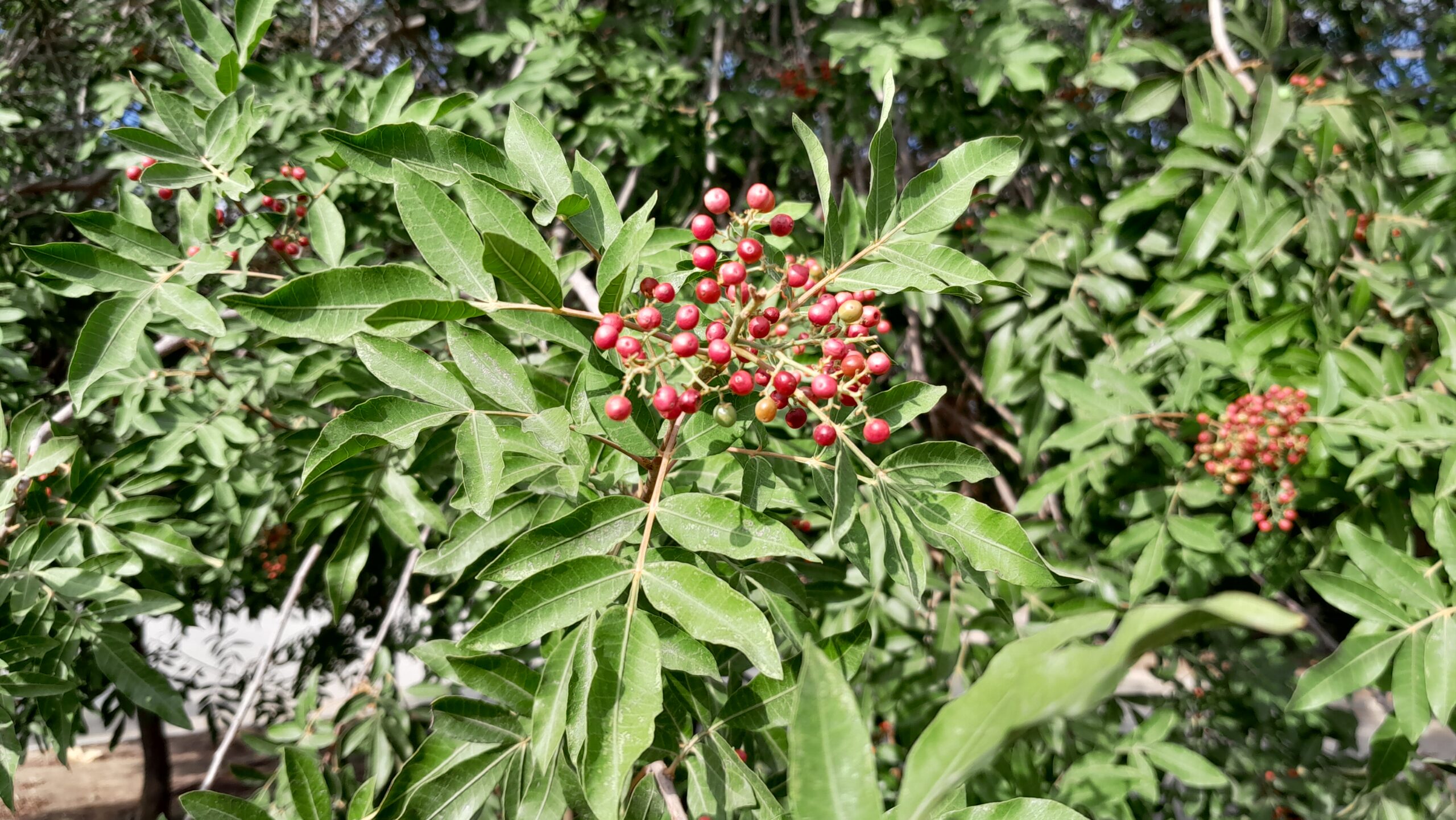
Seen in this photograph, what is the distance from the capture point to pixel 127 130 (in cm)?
150

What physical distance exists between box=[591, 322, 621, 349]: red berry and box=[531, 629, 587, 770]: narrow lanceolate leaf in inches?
13.5

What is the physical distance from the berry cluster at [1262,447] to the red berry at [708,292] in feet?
5.24

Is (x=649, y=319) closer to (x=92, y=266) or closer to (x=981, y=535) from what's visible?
(x=981, y=535)

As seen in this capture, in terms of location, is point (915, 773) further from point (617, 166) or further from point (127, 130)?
point (617, 166)

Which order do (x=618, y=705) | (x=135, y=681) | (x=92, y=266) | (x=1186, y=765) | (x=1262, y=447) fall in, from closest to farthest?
(x=618, y=705), (x=92, y=266), (x=135, y=681), (x=1262, y=447), (x=1186, y=765)

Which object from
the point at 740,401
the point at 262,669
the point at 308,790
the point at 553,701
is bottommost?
the point at 262,669

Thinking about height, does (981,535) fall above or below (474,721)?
above

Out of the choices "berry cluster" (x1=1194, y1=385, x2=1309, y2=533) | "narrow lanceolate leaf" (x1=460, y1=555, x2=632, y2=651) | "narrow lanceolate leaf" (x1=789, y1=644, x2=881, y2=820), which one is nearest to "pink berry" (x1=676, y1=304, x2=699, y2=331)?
"narrow lanceolate leaf" (x1=460, y1=555, x2=632, y2=651)

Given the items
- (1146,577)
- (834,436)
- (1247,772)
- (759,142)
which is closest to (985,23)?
(759,142)

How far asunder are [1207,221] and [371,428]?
2206mm

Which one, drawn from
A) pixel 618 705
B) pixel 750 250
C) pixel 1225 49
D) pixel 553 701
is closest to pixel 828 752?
pixel 618 705

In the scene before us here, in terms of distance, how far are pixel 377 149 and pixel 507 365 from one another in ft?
1.01

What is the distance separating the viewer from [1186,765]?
227 cm

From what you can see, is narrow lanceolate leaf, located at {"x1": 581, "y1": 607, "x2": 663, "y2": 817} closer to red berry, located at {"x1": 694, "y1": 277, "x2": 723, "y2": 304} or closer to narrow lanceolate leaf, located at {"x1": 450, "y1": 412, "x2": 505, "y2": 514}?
narrow lanceolate leaf, located at {"x1": 450, "y1": 412, "x2": 505, "y2": 514}
